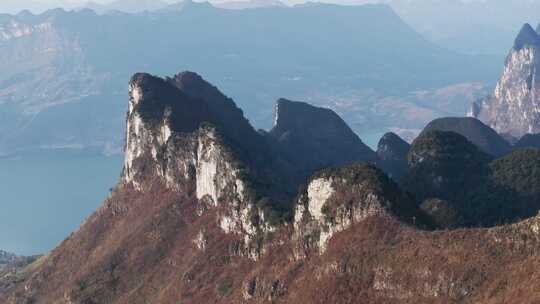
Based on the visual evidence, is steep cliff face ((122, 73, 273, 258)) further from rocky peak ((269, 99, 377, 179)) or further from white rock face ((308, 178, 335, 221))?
rocky peak ((269, 99, 377, 179))

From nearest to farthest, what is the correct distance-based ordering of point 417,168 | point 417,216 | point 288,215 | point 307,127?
point 417,216, point 288,215, point 417,168, point 307,127

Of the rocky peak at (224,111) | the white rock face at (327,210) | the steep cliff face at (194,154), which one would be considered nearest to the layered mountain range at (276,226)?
the white rock face at (327,210)

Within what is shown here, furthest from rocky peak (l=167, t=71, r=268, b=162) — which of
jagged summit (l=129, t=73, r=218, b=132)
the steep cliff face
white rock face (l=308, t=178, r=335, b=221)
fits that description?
white rock face (l=308, t=178, r=335, b=221)

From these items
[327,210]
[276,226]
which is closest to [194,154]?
[276,226]

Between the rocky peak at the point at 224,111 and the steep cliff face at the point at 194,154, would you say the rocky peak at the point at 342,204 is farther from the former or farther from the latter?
the rocky peak at the point at 224,111

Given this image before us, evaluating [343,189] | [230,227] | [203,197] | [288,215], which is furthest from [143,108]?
[343,189]

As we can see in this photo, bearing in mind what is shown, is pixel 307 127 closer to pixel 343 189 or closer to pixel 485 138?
pixel 485 138
